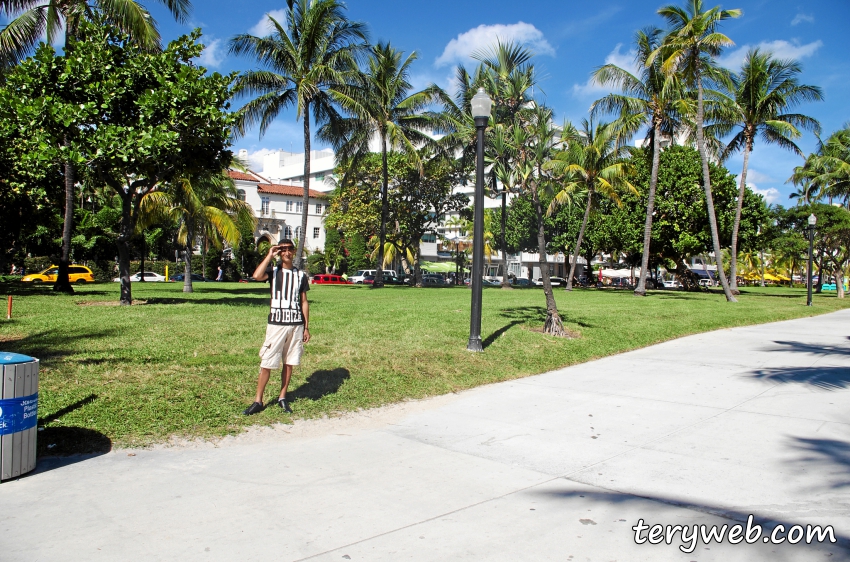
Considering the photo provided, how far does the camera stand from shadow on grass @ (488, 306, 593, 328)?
570 inches

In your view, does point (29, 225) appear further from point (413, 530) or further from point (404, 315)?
point (413, 530)

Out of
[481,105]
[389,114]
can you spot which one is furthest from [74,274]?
[481,105]

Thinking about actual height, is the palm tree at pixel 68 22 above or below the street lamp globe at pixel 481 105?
above

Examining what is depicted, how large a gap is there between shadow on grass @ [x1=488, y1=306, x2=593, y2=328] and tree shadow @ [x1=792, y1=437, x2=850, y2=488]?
27.4 ft

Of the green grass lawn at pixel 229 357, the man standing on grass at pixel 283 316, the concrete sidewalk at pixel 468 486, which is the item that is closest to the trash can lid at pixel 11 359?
the concrete sidewalk at pixel 468 486

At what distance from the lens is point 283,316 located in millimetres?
6496

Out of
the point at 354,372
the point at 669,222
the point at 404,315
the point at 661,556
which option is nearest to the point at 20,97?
the point at 404,315

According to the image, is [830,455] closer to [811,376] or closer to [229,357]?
[811,376]

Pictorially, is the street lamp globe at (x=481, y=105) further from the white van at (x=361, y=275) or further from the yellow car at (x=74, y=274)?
the white van at (x=361, y=275)

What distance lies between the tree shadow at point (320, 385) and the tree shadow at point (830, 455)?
4.86 metres

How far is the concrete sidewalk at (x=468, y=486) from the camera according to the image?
376 cm

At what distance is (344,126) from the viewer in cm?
2925

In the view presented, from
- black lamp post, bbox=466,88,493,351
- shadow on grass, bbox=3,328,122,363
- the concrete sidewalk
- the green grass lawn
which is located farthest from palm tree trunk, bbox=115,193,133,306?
the concrete sidewalk

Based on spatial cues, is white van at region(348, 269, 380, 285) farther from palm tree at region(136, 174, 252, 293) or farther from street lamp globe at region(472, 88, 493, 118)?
street lamp globe at region(472, 88, 493, 118)
